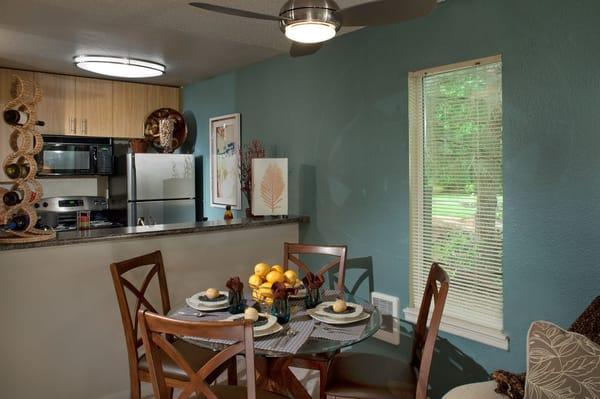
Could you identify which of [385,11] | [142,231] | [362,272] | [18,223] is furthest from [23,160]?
[362,272]

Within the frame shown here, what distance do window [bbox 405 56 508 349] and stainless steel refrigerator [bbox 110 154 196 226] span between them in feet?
8.85

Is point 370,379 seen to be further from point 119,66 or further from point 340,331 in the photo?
point 119,66

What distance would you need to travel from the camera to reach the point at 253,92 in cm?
420

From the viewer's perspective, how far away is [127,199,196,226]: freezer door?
457cm

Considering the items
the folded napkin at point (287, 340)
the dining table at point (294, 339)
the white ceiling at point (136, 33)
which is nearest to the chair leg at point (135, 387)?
the dining table at point (294, 339)

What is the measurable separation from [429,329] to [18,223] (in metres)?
2.15

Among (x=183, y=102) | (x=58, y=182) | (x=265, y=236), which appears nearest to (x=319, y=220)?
(x=265, y=236)

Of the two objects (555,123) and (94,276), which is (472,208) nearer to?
(555,123)

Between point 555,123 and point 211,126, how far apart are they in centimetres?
334

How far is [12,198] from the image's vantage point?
2459 mm

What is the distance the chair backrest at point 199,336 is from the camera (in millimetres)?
1456

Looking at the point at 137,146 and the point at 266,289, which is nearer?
the point at 266,289

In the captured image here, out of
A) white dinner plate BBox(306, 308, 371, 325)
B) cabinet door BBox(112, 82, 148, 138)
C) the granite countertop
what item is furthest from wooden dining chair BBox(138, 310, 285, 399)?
cabinet door BBox(112, 82, 148, 138)

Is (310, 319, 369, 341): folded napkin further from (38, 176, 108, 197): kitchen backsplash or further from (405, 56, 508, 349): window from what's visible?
(38, 176, 108, 197): kitchen backsplash
